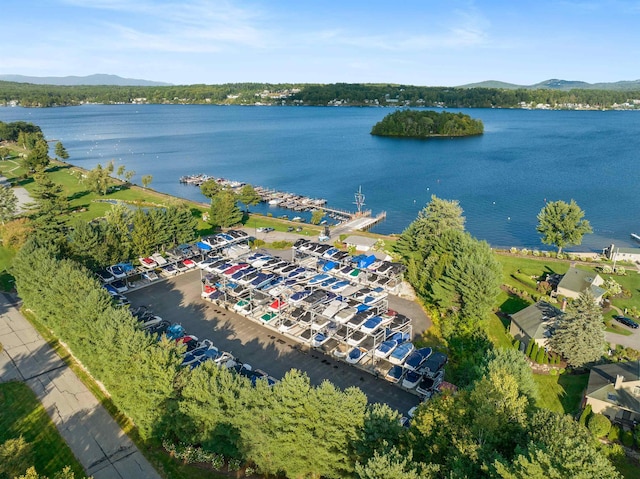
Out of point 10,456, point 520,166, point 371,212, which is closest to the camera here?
point 10,456

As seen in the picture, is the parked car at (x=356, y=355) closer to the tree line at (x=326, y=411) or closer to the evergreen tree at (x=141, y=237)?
the tree line at (x=326, y=411)

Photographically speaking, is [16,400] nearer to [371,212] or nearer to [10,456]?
[10,456]

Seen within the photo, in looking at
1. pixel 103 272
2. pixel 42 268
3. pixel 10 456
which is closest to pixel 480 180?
pixel 103 272

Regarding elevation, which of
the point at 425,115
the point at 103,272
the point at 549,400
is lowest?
the point at 549,400

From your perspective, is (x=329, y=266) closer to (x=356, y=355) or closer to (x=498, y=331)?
(x=356, y=355)

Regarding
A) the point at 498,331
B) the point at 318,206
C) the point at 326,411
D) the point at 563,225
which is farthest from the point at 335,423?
the point at 318,206

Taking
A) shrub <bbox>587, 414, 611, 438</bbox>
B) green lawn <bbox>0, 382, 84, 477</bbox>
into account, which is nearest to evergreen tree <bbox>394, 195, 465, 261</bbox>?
shrub <bbox>587, 414, 611, 438</bbox>

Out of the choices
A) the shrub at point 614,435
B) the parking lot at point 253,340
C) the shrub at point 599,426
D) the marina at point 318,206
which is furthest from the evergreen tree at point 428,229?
the marina at point 318,206

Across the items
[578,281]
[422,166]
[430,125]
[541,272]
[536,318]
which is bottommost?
[541,272]
